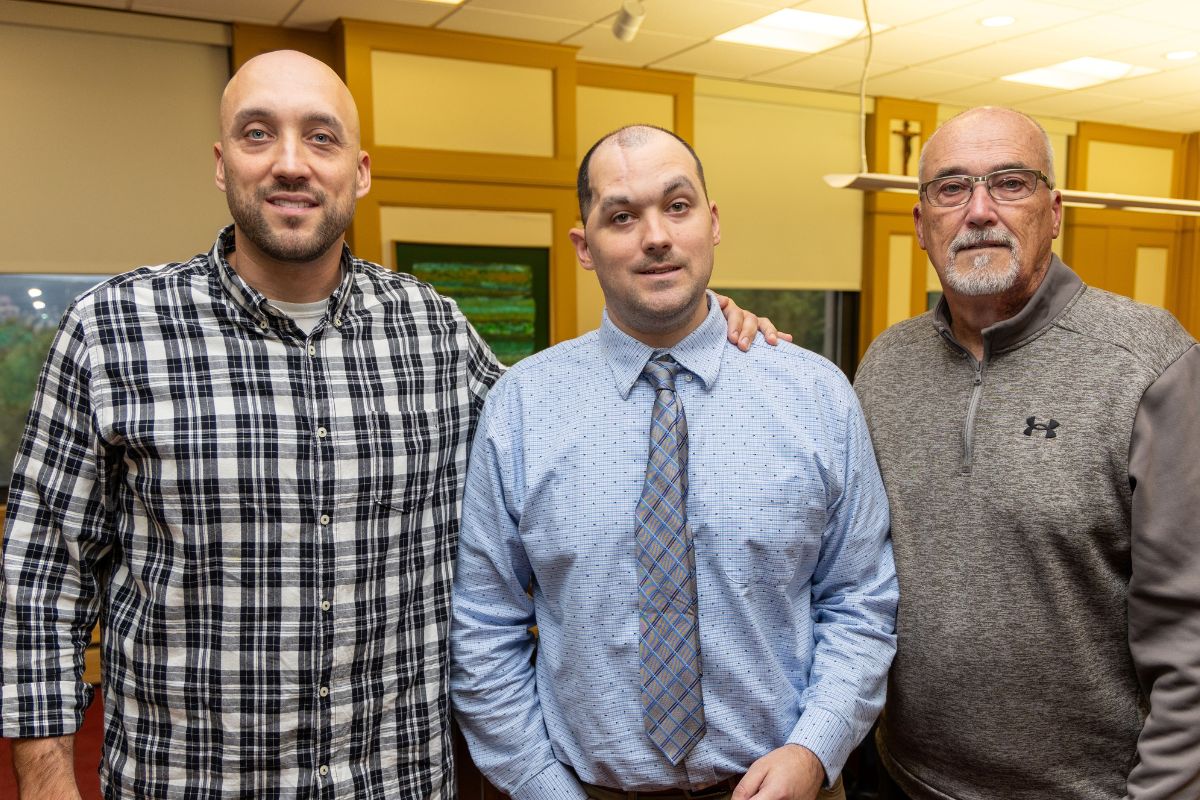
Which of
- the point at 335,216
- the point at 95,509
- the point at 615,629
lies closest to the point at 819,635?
the point at 615,629

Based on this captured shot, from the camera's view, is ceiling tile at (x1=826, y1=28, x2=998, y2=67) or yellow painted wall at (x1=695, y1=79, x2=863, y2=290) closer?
ceiling tile at (x1=826, y1=28, x2=998, y2=67)

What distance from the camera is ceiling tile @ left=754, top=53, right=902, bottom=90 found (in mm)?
5777

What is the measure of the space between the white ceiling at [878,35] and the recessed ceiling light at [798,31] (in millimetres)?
96

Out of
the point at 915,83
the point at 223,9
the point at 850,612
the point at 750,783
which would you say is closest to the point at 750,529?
the point at 850,612

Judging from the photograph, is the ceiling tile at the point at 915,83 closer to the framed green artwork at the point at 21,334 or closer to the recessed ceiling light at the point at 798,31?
the recessed ceiling light at the point at 798,31

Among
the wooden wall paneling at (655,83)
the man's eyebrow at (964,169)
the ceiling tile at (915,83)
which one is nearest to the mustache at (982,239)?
the man's eyebrow at (964,169)

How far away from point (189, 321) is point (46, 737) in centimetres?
69

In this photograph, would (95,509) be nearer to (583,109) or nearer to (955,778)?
(955,778)

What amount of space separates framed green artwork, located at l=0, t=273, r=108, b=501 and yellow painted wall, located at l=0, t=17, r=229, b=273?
0.42 feet

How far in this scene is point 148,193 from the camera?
4.84m

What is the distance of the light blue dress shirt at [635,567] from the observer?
1483 mm

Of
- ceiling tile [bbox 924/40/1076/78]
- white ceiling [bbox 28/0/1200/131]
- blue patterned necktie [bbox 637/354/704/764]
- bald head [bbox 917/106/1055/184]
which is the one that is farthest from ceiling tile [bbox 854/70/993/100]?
blue patterned necktie [bbox 637/354/704/764]

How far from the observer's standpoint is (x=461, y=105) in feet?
17.0

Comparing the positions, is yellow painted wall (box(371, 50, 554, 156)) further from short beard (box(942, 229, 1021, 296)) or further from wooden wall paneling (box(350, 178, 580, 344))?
short beard (box(942, 229, 1021, 296))
